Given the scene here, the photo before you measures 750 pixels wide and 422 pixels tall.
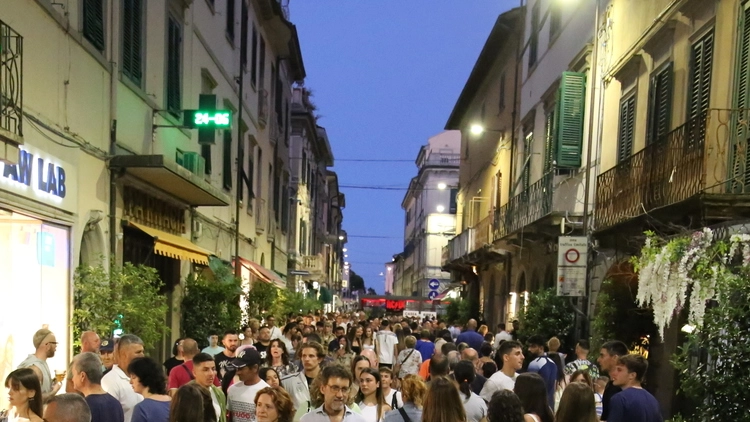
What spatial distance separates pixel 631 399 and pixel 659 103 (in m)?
7.67

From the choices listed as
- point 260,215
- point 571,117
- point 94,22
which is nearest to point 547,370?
point 94,22

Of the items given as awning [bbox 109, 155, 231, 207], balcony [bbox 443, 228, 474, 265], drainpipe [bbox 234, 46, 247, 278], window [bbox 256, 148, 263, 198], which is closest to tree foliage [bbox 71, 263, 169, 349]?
awning [bbox 109, 155, 231, 207]

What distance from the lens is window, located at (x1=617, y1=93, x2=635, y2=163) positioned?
1462 centimetres

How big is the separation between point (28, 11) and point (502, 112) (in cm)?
2188

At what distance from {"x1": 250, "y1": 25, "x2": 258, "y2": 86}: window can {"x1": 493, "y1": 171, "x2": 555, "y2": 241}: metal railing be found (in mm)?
9344

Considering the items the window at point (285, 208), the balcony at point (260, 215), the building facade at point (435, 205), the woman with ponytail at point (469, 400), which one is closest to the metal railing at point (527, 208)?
the balcony at point (260, 215)

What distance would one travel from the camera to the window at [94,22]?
432 inches

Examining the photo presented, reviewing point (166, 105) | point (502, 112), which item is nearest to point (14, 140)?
point (166, 105)

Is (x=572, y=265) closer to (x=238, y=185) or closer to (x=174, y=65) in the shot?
(x=174, y=65)

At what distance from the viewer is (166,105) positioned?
15.5m

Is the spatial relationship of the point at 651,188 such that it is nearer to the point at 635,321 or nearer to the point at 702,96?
the point at 702,96

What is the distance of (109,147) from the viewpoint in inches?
474

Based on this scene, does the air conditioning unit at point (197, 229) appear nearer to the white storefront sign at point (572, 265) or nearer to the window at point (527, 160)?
the white storefront sign at point (572, 265)

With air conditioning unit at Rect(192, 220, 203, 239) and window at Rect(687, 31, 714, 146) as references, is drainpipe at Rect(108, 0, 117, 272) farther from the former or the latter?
window at Rect(687, 31, 714, 146)
